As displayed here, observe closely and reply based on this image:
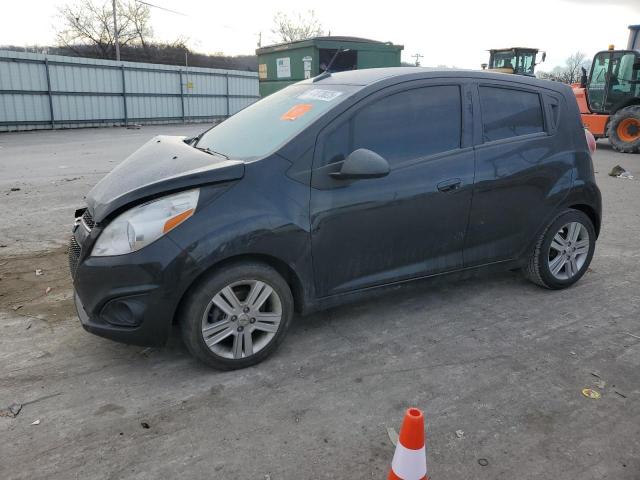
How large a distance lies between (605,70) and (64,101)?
1900 centimetres

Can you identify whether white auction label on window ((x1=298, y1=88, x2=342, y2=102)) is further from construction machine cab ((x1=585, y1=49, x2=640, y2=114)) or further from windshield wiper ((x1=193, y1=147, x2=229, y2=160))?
construction machine cab ((x1=585, y1=49, x2=640, y2=114))

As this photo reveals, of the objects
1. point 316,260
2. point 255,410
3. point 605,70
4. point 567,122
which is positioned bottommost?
point 255,410

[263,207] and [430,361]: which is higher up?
[263,207]

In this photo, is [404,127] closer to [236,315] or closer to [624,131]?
[236,315]

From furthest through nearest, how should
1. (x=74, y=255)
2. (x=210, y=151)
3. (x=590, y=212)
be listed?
1. (x=590, y=212)
2. (x=210, y=151)
3. (x=74, y=255)

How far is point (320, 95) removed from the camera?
12.0 feet

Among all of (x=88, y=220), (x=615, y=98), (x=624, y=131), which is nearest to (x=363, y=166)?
(x=88, y=220)

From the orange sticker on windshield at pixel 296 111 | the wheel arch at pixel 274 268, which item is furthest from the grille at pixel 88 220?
the orange sticker on windshield at pixel 296 111

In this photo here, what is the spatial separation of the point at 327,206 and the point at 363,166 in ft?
1.08

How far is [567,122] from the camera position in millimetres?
4281

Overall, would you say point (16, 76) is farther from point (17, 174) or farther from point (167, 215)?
point (167, 215)

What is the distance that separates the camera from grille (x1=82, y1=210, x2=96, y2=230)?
312 centimetres

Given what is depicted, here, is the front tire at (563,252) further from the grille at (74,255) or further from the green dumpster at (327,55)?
the green dumpster at (327,55)

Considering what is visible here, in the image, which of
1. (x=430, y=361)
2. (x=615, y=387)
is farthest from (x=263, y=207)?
(x=615, y=387)
